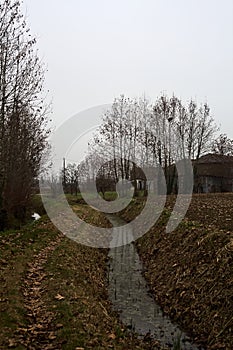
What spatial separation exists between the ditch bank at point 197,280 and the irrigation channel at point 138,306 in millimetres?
235

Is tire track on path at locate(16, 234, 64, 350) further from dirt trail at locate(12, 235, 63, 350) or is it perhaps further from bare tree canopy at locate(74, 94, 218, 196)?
bare tree canopy at locate(74, 94, 218, 196)

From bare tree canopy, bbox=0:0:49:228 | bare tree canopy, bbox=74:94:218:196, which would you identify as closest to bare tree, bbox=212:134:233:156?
bare tree canopy, bbox=74:94:218:196

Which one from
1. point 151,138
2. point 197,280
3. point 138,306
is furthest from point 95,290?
point 151,138

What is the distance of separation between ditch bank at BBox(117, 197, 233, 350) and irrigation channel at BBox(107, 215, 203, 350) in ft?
0.77

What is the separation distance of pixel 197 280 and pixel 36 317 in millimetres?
4864

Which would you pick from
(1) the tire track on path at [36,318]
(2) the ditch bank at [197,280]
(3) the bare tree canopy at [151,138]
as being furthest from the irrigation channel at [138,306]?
(3) the bare tree canopy at [151,138]

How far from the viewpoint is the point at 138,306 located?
11.4 metres

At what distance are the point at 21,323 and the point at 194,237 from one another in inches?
324

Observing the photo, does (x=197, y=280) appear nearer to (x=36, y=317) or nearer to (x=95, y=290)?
(x=95, y=290)

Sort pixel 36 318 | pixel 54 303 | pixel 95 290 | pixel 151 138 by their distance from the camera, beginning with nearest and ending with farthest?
pixel 36 318
pixel 54 303
pixel 95 290
pixel 151 138

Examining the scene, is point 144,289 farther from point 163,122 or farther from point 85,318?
point 163,122

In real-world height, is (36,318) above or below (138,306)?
above

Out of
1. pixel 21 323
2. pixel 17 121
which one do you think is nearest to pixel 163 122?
pixel 17 121

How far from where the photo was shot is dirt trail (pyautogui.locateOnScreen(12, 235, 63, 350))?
7137 millimetres
